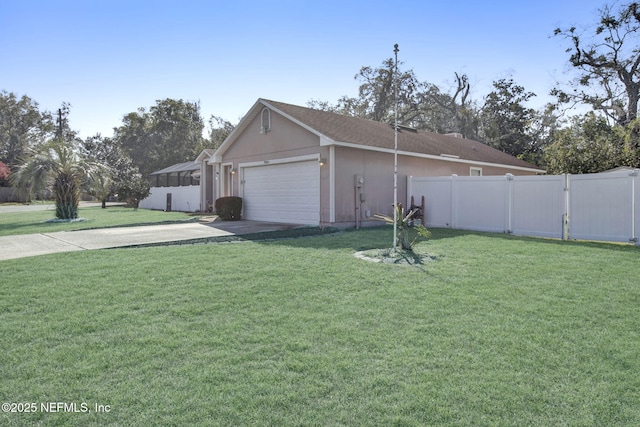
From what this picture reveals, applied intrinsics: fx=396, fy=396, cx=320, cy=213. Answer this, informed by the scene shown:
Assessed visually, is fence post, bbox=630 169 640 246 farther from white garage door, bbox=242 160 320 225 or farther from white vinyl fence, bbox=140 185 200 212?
white vinyl fence, bbox=140 185 200 212

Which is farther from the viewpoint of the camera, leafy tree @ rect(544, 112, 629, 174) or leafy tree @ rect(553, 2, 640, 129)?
leafy tree @ rect(553, 2, 640, 129)

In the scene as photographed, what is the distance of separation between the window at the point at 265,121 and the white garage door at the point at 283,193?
4.55 ft

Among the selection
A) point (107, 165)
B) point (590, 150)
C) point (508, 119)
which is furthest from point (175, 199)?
point (508, 119)

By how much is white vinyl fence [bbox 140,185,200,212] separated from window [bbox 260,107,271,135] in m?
9.45

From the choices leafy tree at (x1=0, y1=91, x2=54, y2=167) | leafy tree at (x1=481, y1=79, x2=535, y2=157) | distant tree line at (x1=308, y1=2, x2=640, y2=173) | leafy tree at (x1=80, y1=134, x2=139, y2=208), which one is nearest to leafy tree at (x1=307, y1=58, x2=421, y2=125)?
distant tree line at (x1=308, y1=2, x2=640, y2=173)

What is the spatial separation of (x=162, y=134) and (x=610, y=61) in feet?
137

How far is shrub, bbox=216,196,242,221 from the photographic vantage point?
1563 cm

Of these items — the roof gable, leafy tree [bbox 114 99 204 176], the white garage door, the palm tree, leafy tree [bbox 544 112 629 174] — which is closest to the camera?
the roof gable

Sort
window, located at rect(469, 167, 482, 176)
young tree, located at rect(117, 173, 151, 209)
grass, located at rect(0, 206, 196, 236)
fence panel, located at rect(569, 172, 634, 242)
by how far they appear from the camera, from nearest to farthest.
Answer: fence panel, located at rect(569, 172, 634, 242), grass, located at rect(0, 206, 196, 236), window, located at rect(469, 167, 482, 176), young tree, located at rect(117, 173, 151, 209)

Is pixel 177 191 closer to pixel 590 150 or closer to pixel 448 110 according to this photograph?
pixel 590 150

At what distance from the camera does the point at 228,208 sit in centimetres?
1563

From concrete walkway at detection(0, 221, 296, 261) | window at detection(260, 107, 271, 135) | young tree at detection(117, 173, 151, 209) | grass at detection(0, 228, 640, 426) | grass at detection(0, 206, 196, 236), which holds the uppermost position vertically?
window at detection(260, 107, 271, 135)

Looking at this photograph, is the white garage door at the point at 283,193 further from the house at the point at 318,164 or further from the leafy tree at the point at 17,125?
the leafy tree at the point at 17,125

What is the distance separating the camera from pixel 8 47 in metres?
15.4
